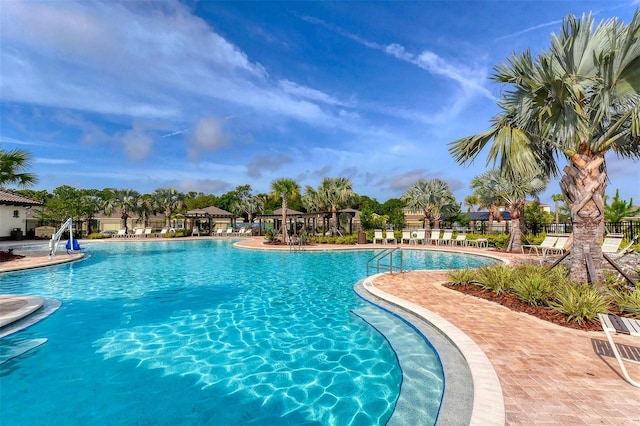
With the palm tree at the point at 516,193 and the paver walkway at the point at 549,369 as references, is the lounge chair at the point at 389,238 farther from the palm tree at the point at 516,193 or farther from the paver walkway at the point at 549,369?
the paver walkway at the point at 549,369

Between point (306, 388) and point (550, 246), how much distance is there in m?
15.0

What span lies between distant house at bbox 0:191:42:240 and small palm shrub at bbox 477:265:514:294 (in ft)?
118

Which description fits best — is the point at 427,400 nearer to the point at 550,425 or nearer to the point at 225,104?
the point at 550,425

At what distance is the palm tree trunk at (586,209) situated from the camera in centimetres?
624

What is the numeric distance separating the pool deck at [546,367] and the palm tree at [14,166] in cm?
1164

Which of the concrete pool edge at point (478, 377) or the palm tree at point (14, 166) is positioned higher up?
the palm tree at point (14, 166)

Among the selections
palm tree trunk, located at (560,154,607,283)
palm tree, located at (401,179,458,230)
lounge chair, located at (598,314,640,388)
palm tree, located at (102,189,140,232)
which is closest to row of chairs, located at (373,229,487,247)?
palm tree, located at (401,179,458,230)

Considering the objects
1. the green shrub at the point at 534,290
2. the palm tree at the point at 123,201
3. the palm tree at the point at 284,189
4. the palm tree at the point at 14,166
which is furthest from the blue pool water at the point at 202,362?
the palm tree at the point at 123,201

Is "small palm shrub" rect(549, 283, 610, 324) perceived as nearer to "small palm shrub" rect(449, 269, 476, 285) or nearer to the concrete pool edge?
the concrete pool edge

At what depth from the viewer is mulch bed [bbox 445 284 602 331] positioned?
512 centimetres

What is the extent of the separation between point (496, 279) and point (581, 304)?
2.28 m

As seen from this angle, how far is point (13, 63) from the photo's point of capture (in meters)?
11.2

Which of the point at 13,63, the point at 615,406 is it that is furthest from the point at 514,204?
the point at 13,63

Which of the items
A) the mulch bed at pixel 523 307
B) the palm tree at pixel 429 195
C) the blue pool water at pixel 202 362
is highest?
the palm tree at pixel 429 195
